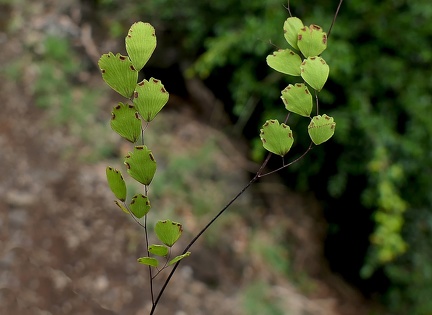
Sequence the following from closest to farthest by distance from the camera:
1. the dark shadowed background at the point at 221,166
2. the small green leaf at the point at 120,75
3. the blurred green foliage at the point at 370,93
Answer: the small green leaf at the point at 120,75
the dark shadowed background at the point at 221,166
the blurred green foliage at the point at 370,93

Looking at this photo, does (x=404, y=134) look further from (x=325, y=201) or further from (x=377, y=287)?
(x=377, y=287)

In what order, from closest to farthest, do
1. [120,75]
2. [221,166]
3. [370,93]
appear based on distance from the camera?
[120,75] → [370,93] → [221,166]

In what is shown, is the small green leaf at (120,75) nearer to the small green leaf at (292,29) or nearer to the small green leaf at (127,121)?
the small green leaf at (127,121)

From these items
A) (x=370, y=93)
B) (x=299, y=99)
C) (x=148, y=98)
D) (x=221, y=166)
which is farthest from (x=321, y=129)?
(x=221, y=166)

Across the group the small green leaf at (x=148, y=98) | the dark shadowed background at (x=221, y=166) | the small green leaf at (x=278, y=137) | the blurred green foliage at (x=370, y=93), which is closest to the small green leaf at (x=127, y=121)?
the small green leaf at (x=148, y=98)

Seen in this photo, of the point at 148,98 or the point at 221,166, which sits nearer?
the point at 148,98

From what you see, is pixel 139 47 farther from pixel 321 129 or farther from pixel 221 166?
pixel 221 166
